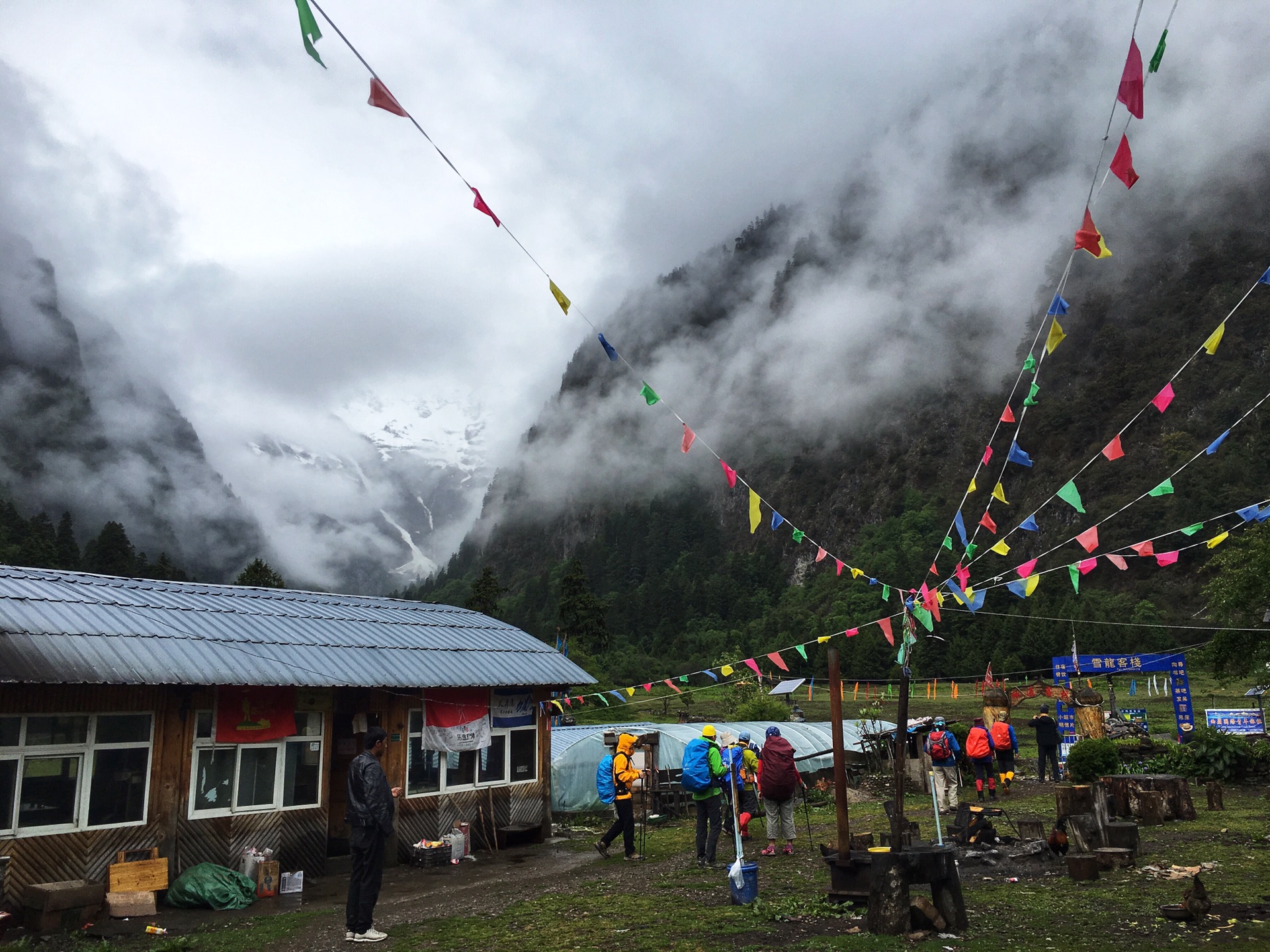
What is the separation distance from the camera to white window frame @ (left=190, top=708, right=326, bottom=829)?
490 inches

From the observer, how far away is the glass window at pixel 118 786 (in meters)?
11.5

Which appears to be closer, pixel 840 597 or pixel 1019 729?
pixel 1019 729

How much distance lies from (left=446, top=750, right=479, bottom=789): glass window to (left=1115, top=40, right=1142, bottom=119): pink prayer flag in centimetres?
1395

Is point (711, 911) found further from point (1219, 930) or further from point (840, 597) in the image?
point (840, 597)

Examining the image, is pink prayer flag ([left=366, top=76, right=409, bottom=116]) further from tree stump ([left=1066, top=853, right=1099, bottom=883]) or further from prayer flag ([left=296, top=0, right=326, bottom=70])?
tree stump ([left=1066, top=853, right=1099, bottom=883])

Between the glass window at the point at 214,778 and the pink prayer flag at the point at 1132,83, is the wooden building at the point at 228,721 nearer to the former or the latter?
the glass window at the point at 214,778

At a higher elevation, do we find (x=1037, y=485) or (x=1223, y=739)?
(x=1037, y=485)

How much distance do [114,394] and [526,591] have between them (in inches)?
2895

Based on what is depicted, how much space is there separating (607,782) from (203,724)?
6065 mm

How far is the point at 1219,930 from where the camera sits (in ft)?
23.8

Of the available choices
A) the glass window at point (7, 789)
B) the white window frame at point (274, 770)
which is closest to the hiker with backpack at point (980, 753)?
the white window frame at point (274, 770)

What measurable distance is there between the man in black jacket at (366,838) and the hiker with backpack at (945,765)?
1053cm

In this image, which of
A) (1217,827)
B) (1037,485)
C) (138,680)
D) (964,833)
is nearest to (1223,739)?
(1217,827)

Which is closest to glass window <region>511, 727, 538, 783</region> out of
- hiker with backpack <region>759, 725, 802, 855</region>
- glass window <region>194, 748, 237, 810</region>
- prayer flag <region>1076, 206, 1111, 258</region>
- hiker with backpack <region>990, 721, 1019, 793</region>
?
glass window <region>194, 748, 237, 810</region>
